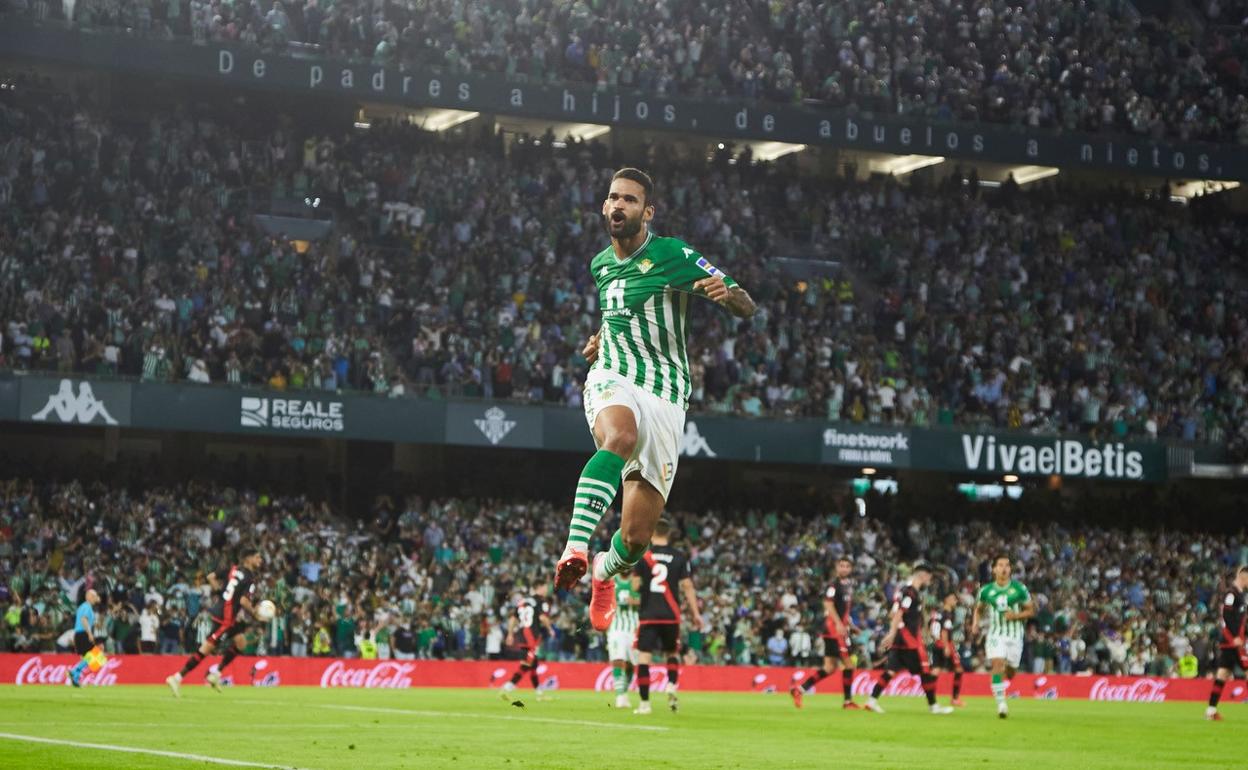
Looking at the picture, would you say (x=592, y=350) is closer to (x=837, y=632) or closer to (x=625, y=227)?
(x=625, y=227)

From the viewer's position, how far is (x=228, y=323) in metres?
39.0

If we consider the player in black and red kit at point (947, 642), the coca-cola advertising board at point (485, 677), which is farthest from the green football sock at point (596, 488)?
the player in black and red kit at point (947, 642)

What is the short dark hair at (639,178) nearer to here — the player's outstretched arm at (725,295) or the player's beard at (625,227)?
the player's beard at (625,227)

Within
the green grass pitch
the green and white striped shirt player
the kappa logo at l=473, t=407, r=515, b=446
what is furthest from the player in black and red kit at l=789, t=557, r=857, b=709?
the kappa logo at l=473, t=407, r=515, b=446

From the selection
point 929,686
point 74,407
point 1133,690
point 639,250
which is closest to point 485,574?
point 74,407

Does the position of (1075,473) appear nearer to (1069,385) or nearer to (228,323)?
(1069,385)

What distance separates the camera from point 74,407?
122ft

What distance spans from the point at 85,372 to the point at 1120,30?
112 ft

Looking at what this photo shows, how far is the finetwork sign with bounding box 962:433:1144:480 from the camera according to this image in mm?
45500

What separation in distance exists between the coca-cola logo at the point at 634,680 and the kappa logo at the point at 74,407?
11728mm

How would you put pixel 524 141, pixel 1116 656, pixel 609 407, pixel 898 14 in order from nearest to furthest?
pixel 609 407 → pixel 1116 656 → pixel 524 141 → pixel 898 14

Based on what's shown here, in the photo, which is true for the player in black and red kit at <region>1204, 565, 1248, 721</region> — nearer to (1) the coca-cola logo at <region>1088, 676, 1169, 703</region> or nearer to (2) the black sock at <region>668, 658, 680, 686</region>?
(2) the black sock at <region>668, 658, 680, 686</region>

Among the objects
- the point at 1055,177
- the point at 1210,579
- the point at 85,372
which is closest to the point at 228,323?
the point at 85,372

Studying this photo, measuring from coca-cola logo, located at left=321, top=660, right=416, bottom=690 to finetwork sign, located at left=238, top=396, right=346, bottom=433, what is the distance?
7475mm
